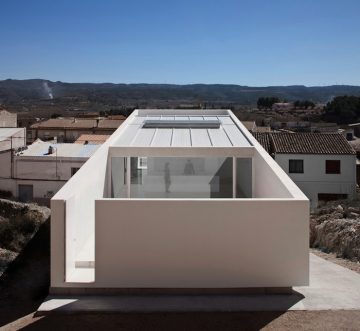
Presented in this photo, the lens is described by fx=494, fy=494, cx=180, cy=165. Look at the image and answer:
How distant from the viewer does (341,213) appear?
58.0ft

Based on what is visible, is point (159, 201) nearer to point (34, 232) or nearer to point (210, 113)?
point (34, 232)

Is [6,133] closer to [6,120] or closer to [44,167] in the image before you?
[44,167]

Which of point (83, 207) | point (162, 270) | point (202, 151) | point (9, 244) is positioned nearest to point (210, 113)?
point (202, 151)

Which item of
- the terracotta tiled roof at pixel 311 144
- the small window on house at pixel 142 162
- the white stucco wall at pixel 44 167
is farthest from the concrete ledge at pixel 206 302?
the terracotta tiled roof at pixel 311 144

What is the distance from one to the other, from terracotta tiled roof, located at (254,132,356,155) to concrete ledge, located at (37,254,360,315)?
23.5 m

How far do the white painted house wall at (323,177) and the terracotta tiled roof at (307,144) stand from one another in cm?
39

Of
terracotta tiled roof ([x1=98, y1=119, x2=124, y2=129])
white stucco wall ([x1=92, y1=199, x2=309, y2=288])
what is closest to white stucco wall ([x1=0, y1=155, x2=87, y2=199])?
white stucco wall ([x1=92, y1=199, x2=309, y2=288])

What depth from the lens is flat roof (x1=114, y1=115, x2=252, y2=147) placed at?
44.2ft

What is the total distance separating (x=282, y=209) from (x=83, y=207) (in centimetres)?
416

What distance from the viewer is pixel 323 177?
Answer: 31.6 m

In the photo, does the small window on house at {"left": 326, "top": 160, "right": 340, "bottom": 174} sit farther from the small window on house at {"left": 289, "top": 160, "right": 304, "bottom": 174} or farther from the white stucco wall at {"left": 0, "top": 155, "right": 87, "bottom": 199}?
the white stucco wall at {"left": 0, "top": 155, "right": 87, "bottom": 199}

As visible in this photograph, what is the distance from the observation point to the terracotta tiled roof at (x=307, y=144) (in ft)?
104

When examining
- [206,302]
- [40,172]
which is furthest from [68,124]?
[206,302]

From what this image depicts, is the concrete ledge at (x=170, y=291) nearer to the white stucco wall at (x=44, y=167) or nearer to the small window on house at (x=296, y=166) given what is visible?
the white stucco wall at (x=44, y=167)
